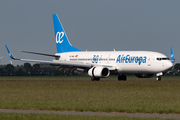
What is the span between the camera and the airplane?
182ft

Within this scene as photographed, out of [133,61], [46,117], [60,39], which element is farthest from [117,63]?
[46,117]

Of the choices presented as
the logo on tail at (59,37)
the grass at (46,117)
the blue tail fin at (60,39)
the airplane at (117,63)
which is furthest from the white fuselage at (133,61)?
the grass at (46,117)

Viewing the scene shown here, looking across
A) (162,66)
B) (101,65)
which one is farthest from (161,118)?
(101,65)

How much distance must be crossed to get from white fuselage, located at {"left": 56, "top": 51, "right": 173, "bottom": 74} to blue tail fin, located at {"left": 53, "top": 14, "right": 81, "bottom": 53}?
25.8 ft

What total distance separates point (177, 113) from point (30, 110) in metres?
7.69

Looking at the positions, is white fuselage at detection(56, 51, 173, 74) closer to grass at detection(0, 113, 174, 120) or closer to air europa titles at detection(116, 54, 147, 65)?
air europa titles at detection(116, 54, 147, 65)

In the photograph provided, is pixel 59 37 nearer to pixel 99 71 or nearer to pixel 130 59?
pixel 99 71

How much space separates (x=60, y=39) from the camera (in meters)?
72.7

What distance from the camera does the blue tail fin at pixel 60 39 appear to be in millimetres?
71188

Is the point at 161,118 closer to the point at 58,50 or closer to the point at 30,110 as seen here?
the point at 30,110

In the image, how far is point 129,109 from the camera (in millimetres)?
22094

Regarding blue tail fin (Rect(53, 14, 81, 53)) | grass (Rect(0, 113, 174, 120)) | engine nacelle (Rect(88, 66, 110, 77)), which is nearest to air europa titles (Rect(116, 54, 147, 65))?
engine nacelle (Rect(88, 66, 110, 77))

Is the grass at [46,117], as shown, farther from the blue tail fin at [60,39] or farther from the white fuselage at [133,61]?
the blue tail fin at [60,39]

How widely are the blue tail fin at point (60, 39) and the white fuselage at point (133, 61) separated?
787 centimetres
